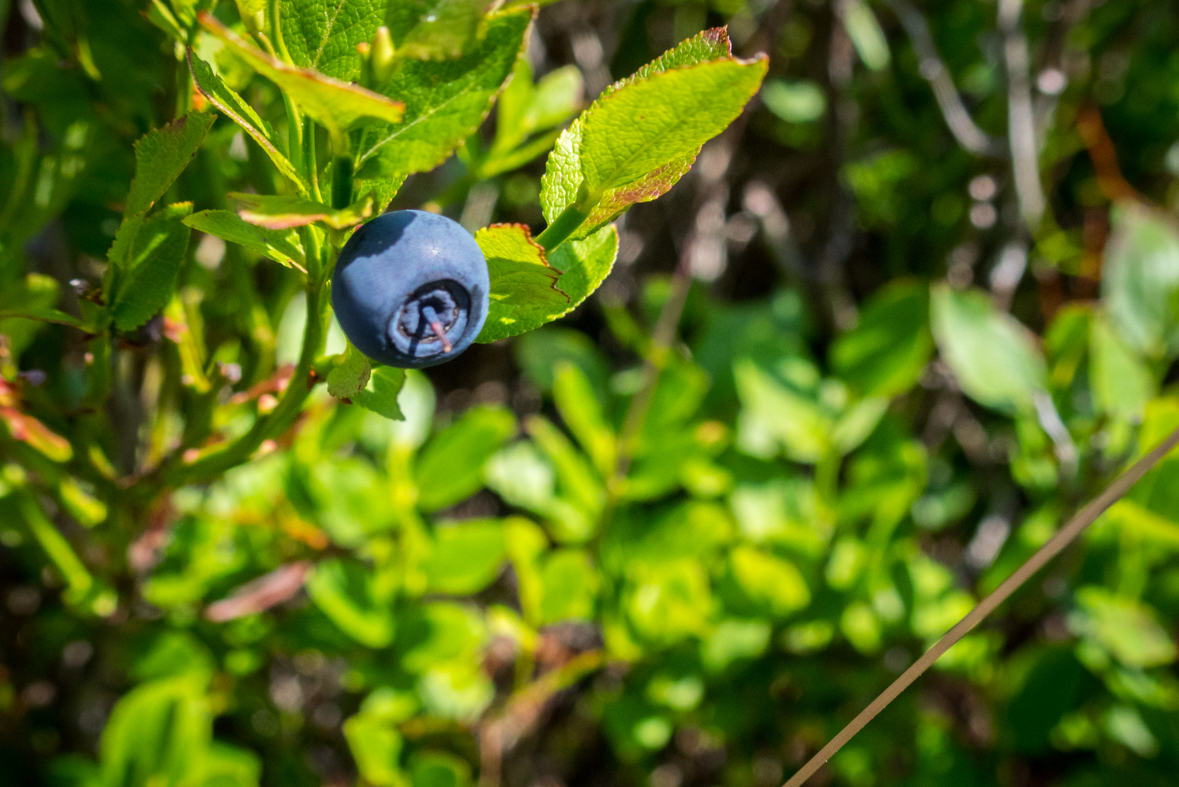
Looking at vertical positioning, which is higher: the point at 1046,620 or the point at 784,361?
the point at 784,361

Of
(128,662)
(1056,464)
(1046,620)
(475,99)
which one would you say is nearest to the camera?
(475,99)

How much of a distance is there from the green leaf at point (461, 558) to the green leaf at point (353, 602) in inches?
2.3

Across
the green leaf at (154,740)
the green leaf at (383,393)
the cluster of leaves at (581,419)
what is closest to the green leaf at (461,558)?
the cluster of leaves at (581,419)

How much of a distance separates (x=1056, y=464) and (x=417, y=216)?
879mm

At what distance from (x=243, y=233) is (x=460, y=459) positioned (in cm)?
57

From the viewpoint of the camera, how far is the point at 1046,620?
3.88 ft

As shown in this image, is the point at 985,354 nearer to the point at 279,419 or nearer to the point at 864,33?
the point at 864,33

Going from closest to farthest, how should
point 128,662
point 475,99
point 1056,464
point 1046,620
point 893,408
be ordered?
point 475,99
point 128,662
point 1056,464
point 1046,620
point 893,408

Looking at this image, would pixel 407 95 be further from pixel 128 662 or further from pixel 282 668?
pixel 282 668

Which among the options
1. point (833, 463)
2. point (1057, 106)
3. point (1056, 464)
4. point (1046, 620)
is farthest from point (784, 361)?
point (1057, 106)

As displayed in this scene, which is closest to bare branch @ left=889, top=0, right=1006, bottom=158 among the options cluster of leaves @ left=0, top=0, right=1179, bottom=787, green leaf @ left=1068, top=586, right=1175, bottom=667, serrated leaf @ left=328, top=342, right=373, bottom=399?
cluster of leaves @ left=0, top=0, right=1179, bottom=787

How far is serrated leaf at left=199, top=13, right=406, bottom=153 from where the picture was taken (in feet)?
0.89

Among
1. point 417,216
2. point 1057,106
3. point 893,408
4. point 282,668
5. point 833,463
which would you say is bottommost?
point 282,668

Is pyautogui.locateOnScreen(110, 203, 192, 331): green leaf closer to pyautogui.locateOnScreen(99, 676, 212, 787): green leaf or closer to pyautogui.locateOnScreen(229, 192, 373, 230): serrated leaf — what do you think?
pyautogui.locateOnScreen(229, 192, 373, 230): serrated leaf
